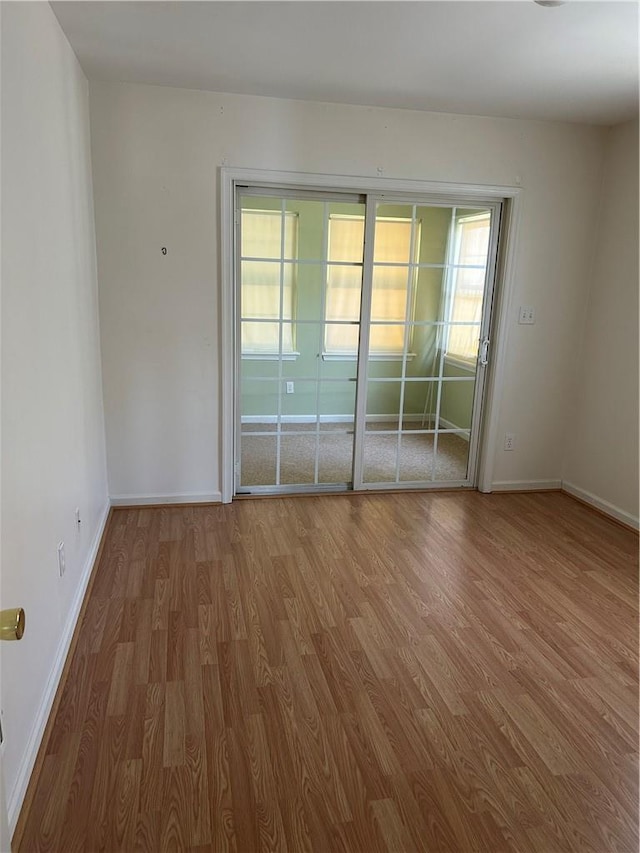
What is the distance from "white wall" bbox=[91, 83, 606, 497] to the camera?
336 cm

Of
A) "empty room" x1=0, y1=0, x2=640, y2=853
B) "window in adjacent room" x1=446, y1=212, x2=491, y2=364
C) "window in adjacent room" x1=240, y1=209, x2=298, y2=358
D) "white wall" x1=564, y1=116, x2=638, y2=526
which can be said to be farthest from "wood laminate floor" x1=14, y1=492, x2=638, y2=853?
"window in adjacent room" x1=446, y1=212, x2=491, y2=364

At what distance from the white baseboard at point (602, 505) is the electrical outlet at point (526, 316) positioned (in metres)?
1.24

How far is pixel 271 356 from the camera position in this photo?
3.87m

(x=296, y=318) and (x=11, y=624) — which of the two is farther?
(x=296, y=318)

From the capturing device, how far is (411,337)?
405 cm

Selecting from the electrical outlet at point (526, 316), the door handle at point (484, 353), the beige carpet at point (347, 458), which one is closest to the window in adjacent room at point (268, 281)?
the beige carpet at point (347, 458)

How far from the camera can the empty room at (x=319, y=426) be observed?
173 centimetres

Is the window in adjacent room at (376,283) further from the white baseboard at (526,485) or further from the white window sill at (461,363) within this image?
the white baseboard at (526,485)

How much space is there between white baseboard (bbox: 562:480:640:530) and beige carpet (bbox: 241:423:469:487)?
0.78m

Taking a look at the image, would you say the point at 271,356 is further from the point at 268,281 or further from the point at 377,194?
the point at 377,194

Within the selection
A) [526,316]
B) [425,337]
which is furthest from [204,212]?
[526,316]

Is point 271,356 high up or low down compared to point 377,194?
down

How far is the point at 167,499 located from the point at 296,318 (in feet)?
4.77

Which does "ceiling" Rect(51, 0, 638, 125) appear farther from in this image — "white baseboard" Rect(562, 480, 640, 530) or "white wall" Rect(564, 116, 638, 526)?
"white baseboard" Rect(562, 480, 640, 530)
